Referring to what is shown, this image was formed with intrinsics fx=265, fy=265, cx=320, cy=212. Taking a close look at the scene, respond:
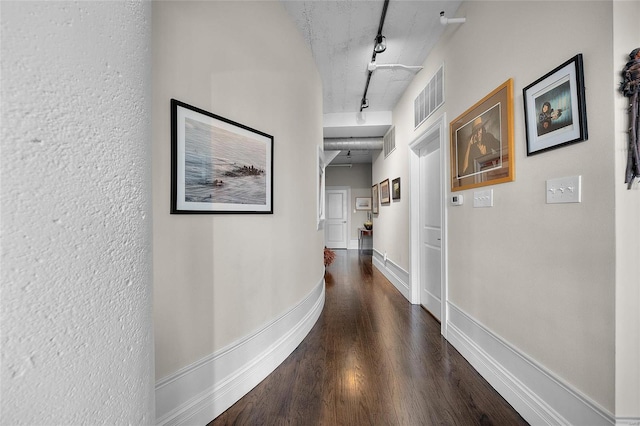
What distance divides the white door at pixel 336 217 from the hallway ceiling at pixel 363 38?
4615mm

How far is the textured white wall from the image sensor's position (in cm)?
41

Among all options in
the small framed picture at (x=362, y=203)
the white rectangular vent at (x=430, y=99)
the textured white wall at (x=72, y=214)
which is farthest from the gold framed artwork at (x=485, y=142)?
the small framed picture at (x=362, y=203)

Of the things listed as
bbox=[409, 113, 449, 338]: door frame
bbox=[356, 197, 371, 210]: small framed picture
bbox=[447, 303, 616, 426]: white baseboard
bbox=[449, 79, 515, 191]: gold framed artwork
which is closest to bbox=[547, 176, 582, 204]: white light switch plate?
bbox=[449, 79, 515, 191]: gold framed artwork

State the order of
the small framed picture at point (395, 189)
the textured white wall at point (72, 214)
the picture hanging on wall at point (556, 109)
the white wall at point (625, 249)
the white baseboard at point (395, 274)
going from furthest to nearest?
the small framed picture at point (395, 189) → the white baseboard at point (395, 274) → the picture hanging on wall at point (556, 109) → the white wall at point (625, 249) → the textured white wall at point (72, 214)

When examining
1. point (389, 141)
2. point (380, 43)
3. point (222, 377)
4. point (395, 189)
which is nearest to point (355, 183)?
point (389, 141)

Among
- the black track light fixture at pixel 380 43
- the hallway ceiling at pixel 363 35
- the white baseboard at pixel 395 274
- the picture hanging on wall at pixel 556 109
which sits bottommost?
the white baseboard at pixel 395 274

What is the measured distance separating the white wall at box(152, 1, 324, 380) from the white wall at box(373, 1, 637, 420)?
1410mm

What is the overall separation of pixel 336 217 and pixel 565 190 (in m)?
7.21

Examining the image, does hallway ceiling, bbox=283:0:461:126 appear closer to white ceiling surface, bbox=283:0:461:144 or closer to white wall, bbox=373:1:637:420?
white ceiling surface, bbox=283:0:461:144

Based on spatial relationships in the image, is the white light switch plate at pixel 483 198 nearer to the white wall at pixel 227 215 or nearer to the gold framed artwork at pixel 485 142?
the gold framed artwork at pixel 485 142

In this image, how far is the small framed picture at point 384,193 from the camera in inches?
181

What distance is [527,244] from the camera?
150 cm

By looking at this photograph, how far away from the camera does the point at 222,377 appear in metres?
1.51

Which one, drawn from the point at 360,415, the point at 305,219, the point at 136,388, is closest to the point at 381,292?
the point at 305,219
